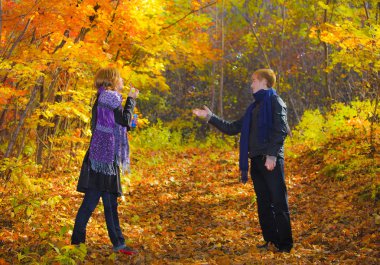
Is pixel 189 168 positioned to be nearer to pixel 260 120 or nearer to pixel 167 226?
pixel 167 226

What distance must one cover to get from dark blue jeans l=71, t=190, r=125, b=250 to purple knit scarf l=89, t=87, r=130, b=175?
0.27m

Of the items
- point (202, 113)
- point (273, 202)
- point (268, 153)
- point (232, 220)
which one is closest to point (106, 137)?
point (202, 113)

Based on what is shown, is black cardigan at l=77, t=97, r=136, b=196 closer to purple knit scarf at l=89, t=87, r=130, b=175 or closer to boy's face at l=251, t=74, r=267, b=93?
purple knit scarf at l=89, t=87, r=130, b=175

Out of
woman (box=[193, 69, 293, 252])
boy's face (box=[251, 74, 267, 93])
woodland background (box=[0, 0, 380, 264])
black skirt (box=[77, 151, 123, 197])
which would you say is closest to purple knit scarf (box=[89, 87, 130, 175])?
black skirt (box=[77, 151, 123, 197])

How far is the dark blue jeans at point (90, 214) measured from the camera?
16.4 feet

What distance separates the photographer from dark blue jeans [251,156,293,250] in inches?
209

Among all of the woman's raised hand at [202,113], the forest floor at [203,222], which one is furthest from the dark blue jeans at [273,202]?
the woman's raised hand at [202,113]

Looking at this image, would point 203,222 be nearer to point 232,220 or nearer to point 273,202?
point 232,220

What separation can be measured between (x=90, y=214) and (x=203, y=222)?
2736mm

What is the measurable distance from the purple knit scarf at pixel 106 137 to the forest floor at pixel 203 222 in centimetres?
93

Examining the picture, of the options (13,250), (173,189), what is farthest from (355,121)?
(13,250)

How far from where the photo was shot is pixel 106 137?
16.5ft

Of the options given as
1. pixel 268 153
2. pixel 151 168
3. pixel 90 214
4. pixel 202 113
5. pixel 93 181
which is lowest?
pixel 90 214

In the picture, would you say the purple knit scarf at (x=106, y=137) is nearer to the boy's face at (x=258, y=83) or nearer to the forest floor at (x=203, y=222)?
the forest floor at (x=203, y=222)
